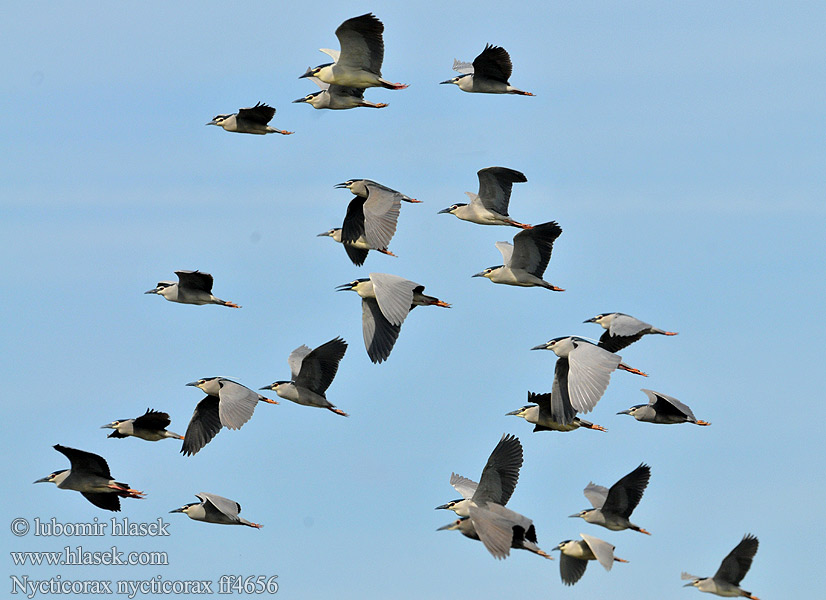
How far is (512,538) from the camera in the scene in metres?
25.6

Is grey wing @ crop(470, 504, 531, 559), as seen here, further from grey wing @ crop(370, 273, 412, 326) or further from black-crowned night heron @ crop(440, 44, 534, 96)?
black-crowned night heron @ crop(440, 44, 534, 96)

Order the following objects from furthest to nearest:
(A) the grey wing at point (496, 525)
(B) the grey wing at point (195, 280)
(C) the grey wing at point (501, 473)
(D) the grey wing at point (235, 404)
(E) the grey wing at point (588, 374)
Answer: (B) the grey wing at point (195, 280) → (D) the grey wing at point (235, 404) → (C) the grey wing at point (501, 473) → (E) the grey wing at point (588, 374) → (A) the grey wing at point (496, 525)

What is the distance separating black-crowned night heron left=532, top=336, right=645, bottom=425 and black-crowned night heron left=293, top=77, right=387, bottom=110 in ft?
23.9

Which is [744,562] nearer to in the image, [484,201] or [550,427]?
[550,427]

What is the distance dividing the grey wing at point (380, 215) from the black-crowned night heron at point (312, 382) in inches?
131

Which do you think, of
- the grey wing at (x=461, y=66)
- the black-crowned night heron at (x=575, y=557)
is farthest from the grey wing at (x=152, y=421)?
the grey wing at (x=461, y=66)

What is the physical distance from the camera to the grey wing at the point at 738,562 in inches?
1077

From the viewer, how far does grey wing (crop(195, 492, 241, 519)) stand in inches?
1189

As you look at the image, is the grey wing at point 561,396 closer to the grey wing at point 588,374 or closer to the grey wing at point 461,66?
the grey wing at point 588,374

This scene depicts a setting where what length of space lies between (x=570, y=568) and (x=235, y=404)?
7318 mm

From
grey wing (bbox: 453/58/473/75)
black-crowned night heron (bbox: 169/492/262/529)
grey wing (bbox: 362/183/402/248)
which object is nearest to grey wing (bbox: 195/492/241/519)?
black-crowned night heron (bbox: 169/492/262/529)

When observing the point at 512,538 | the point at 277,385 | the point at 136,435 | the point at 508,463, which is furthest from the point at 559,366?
the point at 136,435

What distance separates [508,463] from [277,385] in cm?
589

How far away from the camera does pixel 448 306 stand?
29.7m
